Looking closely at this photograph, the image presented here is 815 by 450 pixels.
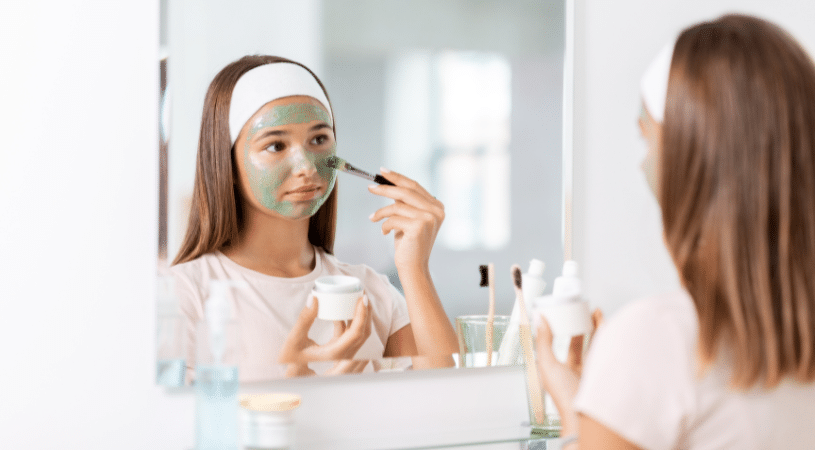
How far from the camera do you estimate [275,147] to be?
36.9 inches

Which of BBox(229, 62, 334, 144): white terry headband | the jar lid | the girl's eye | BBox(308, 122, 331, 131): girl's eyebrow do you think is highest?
BBox(229, 62, 334, 144): white terry headband

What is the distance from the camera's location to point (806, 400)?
23.9 inches

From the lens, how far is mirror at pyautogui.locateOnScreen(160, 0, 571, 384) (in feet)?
3.00

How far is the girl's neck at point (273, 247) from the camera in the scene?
95 cm

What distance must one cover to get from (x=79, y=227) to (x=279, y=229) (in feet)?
0.82

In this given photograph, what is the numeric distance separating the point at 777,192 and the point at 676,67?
13 centimetres

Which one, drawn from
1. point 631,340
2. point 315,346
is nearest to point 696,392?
point 631,340

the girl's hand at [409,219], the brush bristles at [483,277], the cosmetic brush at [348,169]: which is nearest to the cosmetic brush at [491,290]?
the brush bristles at [483,277]

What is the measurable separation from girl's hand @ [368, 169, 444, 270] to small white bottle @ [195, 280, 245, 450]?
0.74ft

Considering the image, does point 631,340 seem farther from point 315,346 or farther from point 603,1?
point 603,1

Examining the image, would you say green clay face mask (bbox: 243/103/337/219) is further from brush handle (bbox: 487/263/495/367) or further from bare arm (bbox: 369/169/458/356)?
brush handle (bbox: 487/263/495/367)

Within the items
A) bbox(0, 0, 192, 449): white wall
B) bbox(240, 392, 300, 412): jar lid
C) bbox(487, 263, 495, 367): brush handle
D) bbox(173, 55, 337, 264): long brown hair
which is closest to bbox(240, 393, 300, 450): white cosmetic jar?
bbox(240, 392, 300, 412): jar lid

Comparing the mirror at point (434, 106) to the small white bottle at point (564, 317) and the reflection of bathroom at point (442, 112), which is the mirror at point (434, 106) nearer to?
the reflection of bathroom at point (442, 112)

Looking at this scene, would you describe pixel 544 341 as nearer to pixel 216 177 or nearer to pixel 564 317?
pixel 564 317
